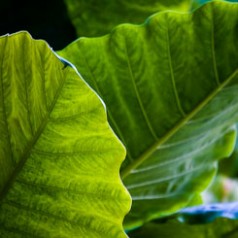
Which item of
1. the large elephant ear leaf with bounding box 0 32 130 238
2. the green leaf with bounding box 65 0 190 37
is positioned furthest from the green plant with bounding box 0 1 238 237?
the green leaf with bounding box 65 0 190 37

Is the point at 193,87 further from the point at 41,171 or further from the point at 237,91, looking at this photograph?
the point at 41,171

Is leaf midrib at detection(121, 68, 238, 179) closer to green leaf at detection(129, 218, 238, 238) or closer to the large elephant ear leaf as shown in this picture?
green leaf at detection(129, 218, 238, 238)

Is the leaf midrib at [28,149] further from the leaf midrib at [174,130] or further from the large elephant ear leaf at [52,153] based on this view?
the leaf midrib at [174,130]

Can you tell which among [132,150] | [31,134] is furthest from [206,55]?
[31,134]

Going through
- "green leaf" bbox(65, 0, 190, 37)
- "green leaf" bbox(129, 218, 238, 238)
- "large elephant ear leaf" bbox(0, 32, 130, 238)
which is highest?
"large elephant ear leaf" bbox(0, 32, 130, 238)

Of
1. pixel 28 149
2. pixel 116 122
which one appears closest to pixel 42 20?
pixel 116 122

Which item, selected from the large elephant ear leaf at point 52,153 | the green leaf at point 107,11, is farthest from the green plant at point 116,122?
the green leaf at point 107,11

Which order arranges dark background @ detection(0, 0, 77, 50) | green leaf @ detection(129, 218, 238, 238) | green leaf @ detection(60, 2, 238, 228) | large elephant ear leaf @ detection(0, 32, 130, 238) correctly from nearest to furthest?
large elephant ear leaf @ detection(0, 32, 130, 238) < green leaf @ detection(60, 2, 238, 228) < green leaf @ detection(129, 218, 238, 238) < dark background @ detection(0, 0, 77, 50)
